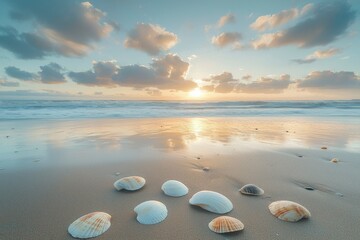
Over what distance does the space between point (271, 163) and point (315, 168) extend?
661 millimetres

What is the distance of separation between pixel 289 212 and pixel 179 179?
1423 mm

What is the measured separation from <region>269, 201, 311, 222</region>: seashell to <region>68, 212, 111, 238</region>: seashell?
5.12 feet

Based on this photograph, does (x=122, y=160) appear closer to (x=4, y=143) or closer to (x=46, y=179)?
(x=46, y=179)

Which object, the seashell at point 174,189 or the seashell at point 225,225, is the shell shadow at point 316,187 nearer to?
the seashell at point 225,225

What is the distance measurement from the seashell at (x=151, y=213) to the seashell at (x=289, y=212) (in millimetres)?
1070

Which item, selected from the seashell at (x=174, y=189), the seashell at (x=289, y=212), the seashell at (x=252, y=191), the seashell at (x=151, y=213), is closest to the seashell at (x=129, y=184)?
the seashell at (x=174, y=189)

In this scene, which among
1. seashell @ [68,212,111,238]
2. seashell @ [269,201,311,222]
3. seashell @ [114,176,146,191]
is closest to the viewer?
seashell @ [68,212,111,238]

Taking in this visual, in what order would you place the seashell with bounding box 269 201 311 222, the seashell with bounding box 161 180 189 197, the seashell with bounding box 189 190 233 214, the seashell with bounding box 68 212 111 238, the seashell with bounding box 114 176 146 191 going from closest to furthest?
1. the seashell with bounding box 68 212 111 238
2. the seashell with bounding box 269 201 311 222
3. the seashell with bounding box 189 190 233 214
4. the seashell with bounding box 161 180 189 197
5. the seashell with bounding box 114 176 146 191

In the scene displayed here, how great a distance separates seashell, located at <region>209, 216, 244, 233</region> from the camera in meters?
1.60

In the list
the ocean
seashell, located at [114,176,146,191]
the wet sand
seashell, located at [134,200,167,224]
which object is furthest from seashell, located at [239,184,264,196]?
the ocean

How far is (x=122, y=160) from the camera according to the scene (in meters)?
3.65

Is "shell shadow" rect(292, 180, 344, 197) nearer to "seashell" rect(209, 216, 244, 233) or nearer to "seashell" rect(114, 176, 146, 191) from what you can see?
"seashell" rect(209, 216, 244, 233)

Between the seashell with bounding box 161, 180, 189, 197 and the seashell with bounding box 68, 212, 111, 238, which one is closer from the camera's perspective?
the seashell with bounding box 68, 212, 111, 238

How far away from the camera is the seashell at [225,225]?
1603 millimetres
